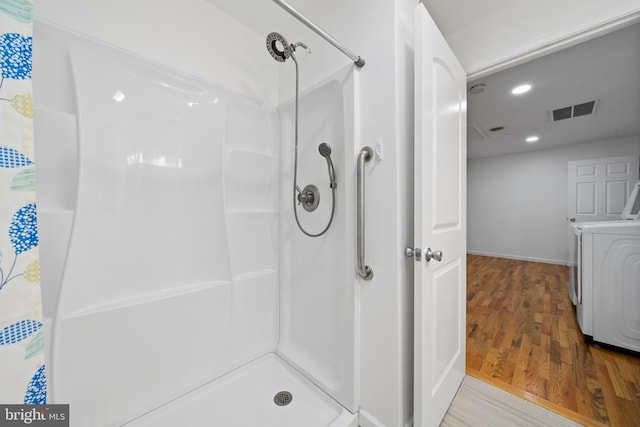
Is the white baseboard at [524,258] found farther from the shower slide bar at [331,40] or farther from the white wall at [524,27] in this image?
the shower slide bar at [331,40]

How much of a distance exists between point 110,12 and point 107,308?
139 cm

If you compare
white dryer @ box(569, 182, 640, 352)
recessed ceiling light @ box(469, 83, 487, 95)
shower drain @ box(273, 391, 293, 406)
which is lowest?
shower drain @ box(273, 391, 293, 406)

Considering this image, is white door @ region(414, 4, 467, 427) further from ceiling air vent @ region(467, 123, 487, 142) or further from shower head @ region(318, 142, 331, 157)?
ceiling air vent @ region(467, 123, 487, 142)

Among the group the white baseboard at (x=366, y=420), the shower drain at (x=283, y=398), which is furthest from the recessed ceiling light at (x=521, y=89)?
the shower drain at (x=283, y=398)

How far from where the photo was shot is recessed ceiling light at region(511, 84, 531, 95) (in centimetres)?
222

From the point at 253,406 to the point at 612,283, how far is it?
2716 mm

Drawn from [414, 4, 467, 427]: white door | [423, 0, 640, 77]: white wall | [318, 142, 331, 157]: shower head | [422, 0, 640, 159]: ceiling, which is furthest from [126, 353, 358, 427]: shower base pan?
[422, 0, 640, 159]: ceiling

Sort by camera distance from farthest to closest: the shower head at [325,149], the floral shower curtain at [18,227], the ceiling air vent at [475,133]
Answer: the ceiling air vent at [475,133] → the shower head at [325,149] → the floral shower curtain at [18,227]

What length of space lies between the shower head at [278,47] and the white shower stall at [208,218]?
287 mm

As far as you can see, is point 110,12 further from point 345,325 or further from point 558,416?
point 558,416

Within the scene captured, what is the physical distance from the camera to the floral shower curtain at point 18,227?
1.32 feet

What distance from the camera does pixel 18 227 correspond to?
0.42 m

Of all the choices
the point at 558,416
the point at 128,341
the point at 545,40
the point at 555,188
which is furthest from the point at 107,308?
the point at 555,188

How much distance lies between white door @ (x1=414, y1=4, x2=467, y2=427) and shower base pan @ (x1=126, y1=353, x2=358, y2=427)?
492 millimetres
